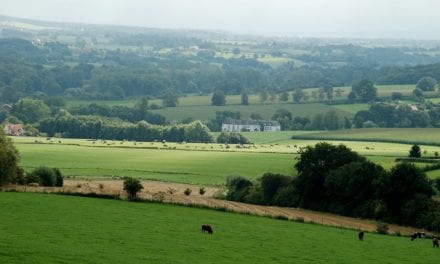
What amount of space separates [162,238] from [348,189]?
24.0 metres

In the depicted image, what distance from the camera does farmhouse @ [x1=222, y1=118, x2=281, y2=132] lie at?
14925 cm

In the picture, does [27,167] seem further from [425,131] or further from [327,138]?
[425,131]

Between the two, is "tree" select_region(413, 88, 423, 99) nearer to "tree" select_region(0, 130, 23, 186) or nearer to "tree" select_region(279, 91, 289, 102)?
"tree" select_region(279, 91, 289, 102)

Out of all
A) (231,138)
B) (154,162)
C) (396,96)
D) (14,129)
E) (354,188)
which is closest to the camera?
(354,188)

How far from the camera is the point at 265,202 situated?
6619 centimetres

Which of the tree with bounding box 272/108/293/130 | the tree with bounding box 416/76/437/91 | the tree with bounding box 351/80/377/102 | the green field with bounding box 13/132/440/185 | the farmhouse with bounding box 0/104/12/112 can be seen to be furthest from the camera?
the tree with bounding box 416/76/437/91

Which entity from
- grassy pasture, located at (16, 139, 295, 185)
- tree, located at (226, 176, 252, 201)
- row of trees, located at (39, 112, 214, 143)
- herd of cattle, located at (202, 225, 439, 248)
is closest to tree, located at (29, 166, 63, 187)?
grassy pasture, located at (16, 139, 295, 185)

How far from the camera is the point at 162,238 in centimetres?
3816

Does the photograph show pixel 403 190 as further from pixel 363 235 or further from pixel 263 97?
pixel 263 97

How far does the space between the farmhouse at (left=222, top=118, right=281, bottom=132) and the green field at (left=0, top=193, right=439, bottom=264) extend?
3879 inches

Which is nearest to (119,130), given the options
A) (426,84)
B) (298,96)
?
(298,96)

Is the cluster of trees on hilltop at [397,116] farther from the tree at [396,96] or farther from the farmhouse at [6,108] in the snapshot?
the farmhouse at [6,108]

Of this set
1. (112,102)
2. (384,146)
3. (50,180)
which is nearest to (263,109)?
(112,102)

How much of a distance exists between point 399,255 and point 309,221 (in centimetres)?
→ 1249
